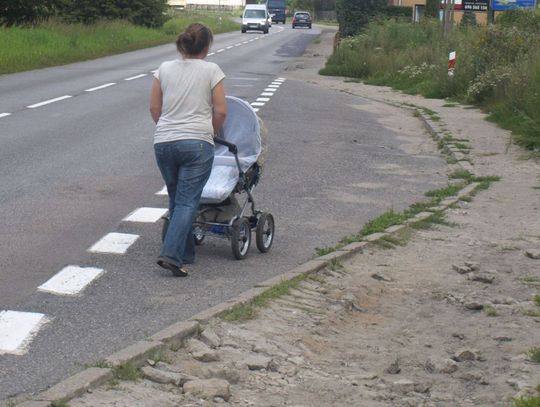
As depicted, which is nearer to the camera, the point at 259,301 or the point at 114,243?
the point at 259,301

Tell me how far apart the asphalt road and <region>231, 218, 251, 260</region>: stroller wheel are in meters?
0.11

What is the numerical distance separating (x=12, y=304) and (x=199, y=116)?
1959mm

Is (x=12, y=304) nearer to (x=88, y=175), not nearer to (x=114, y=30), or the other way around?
(x=88, y=175)

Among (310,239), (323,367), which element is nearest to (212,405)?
(323,367)

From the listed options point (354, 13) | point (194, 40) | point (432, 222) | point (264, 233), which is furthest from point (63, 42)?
point (194, 40)

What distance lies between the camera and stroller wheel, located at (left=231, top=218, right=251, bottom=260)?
886 cm

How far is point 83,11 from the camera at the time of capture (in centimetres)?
5900

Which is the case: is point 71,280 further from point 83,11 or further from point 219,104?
point 83,11

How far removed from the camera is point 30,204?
1117cm

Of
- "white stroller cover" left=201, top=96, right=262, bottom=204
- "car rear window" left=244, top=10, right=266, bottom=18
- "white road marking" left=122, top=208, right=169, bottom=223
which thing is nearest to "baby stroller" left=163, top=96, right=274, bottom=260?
"white stroller cover" left=201, top=96, right=262, bottom=204

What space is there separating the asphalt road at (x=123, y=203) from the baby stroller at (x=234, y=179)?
222mm

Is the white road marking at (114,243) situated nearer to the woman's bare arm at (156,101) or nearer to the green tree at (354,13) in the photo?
the woman's bare arm at (156,101)

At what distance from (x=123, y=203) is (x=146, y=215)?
0.75 metres

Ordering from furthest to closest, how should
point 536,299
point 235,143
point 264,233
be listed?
1. point 264,233
2. point 235,143
3. point 536,299
